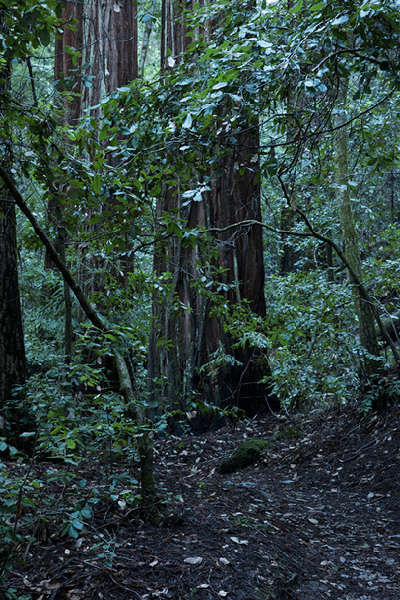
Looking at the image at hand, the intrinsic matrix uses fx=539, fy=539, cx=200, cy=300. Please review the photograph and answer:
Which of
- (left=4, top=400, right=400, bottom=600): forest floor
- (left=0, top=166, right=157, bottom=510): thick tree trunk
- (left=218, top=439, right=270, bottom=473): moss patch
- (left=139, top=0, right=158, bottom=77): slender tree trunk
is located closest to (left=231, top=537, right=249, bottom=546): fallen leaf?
(left=4, top=400, right=400, bottom=600): forest floor

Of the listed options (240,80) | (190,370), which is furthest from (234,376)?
(240,80)

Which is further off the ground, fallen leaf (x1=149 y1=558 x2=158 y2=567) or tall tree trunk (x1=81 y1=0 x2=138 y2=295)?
tall tree trunk (x1=81 y1=0 x2=138 y2=295)

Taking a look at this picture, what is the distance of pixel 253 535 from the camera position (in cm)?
347

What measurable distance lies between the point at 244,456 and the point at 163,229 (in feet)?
9.45

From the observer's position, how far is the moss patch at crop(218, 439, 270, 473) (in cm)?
557

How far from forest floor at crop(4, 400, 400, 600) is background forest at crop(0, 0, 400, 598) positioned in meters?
0.17

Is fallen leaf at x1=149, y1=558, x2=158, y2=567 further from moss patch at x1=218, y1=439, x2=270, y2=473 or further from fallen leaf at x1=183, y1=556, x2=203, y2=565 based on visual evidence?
moss patch at x1=218, y1=439, x2=270, y2=473

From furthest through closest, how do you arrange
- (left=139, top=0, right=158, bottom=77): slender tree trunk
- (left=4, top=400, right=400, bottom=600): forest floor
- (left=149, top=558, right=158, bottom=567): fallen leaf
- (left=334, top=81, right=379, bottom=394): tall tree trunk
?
1. (left=334, top=81, right=379, bottom=394): tall tree trunk
2. (left=139, top=0, right=158, bottom=77): slender tree trunk
3. (left=149, top=558, right=158, bottom=567): fallen leaf
4. (left=4, top=400, right=400, bottom=600): forest floor

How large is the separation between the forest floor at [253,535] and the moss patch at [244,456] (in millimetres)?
94

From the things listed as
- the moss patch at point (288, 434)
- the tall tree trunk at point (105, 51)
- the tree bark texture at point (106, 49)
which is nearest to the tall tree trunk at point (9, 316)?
the tall tree trunk at point (105, 51)

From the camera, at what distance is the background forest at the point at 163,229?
9.95ft

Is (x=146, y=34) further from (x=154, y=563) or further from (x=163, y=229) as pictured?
(x=154, y=563)

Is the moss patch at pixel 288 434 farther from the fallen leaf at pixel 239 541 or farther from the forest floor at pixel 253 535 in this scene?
the fallen leaf at pixel 239 541

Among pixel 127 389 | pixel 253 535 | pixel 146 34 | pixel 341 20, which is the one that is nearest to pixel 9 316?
pixel 127 389
